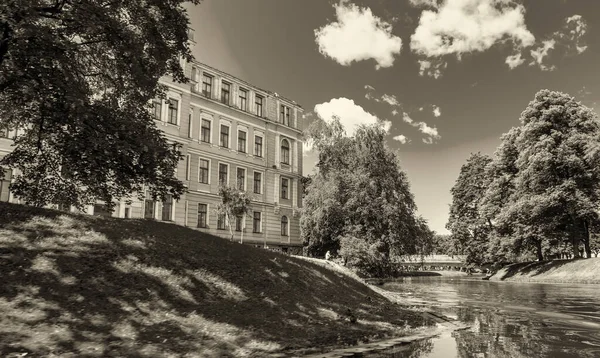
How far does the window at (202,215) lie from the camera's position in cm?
3931

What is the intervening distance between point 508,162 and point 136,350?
49.6m

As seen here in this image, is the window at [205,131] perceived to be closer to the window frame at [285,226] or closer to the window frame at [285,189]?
the window frame at [285,189]

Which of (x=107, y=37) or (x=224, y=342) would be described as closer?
(x=224, y=342)

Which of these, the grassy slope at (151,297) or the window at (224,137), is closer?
the grassy slope at (151,297)

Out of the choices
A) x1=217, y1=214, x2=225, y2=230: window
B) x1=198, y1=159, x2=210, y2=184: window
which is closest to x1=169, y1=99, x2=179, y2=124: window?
x1=198, y1=159, x2=210, y2=184: window

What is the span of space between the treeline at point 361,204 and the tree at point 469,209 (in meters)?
28.7

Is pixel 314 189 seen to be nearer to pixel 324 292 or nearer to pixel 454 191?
pixel 324 292

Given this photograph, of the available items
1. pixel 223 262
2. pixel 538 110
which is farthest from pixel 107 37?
pixel 538 110

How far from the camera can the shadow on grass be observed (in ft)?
128

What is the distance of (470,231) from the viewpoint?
64.8 meters

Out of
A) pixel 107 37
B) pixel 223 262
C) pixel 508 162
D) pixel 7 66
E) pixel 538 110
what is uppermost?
pixel 538 110

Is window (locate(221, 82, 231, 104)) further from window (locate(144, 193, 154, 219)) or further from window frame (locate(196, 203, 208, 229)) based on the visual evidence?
window (locate(144, 193, 154, 219))

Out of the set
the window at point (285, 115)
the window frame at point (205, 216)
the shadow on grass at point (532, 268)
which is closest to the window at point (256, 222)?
the window frame at point (205, 216)

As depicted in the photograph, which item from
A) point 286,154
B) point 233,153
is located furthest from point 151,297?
point 286,154
